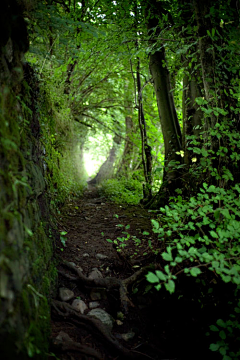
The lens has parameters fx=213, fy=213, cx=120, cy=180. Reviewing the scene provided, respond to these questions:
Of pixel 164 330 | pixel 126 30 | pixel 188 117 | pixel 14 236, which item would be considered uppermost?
pixel 126 30

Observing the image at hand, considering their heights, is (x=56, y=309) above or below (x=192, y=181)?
below

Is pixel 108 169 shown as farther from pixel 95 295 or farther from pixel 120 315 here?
pixel 120 315

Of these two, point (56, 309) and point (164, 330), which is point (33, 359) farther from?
point (164, 330)

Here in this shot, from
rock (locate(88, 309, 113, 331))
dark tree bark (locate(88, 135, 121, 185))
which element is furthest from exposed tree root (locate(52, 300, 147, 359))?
dark tree bark (locate(88, 135, 121, 185))

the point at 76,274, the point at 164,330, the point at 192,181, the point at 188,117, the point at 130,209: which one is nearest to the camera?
the point at 164,330

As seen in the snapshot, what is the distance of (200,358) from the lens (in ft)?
7.13

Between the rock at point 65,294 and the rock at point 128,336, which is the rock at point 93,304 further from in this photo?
the rock at point 128,336

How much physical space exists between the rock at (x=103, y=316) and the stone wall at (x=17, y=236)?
0.54 metres

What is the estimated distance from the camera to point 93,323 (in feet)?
6.77

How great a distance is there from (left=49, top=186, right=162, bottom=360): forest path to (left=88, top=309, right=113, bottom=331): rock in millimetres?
18

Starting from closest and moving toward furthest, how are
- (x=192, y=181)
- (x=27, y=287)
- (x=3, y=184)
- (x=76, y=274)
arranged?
(x=3, y=184) → (x=27, y=287) → (x=76, y=274) → (x=192, y=181)

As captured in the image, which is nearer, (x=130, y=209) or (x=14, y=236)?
(x=14, y=236)

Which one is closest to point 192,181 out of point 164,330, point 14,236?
point 164,330

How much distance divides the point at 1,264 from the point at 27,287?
1.64 ft
